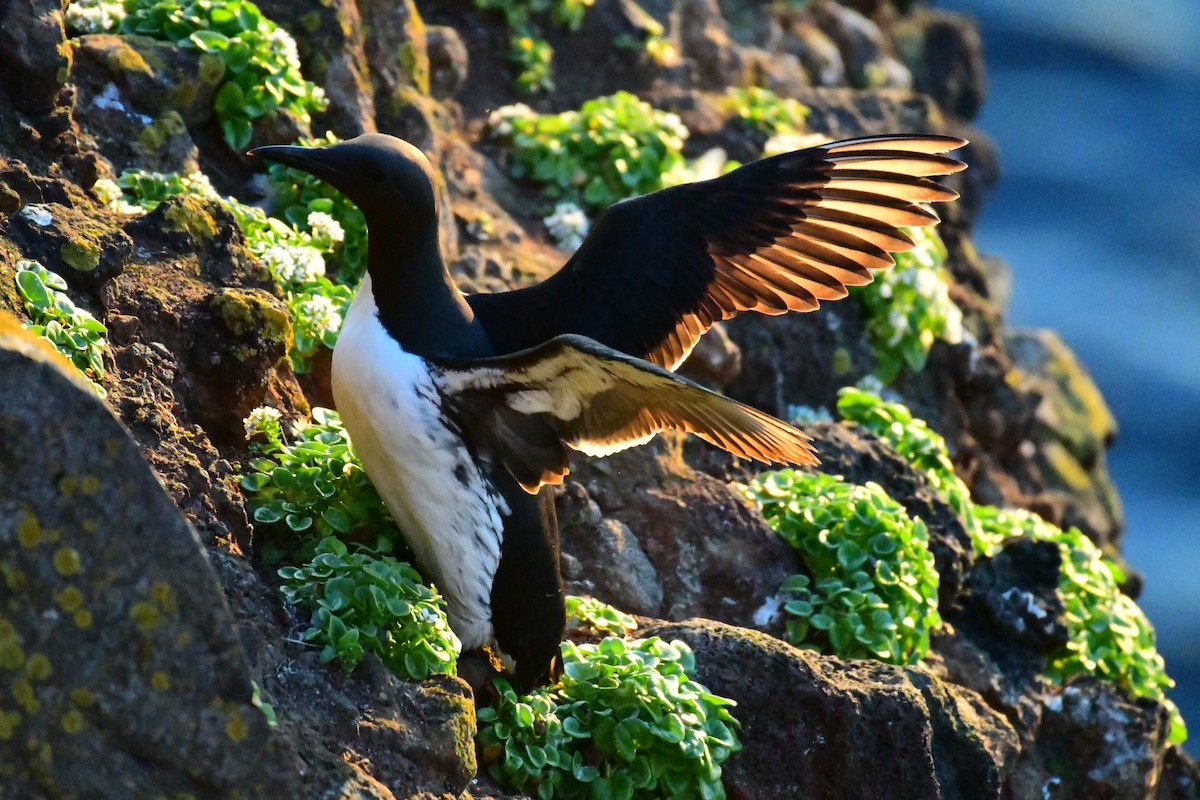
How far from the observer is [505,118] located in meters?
9.09

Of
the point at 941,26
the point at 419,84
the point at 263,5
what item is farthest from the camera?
the point at 941,26

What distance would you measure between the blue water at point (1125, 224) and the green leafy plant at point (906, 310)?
525 centimetres

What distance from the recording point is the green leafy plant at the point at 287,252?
20.3 ft

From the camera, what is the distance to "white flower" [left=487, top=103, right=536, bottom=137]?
9.05 metres

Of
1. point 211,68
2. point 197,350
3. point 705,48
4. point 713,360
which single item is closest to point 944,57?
point 705,48

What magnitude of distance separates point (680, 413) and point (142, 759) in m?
1.99

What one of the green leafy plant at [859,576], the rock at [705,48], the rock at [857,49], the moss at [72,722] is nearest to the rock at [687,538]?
the green leafy plant at [859,576]

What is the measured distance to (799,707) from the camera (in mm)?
5840

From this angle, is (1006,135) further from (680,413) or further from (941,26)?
(680,413)

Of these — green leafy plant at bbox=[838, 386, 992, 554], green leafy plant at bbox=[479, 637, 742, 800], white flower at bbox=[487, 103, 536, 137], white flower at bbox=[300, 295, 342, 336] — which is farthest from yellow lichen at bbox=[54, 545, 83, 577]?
white flower at bbox=[487, 103, 536, 137]

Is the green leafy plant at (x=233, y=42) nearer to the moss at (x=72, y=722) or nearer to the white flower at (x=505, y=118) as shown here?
the white flower at (x=505, y=118)

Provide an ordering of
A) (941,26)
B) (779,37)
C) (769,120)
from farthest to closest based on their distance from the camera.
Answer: (941,26) < (779,37) < (769,120)

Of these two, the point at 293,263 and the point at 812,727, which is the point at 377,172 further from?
the point at 812,727

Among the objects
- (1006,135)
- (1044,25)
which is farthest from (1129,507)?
(1044,25)
